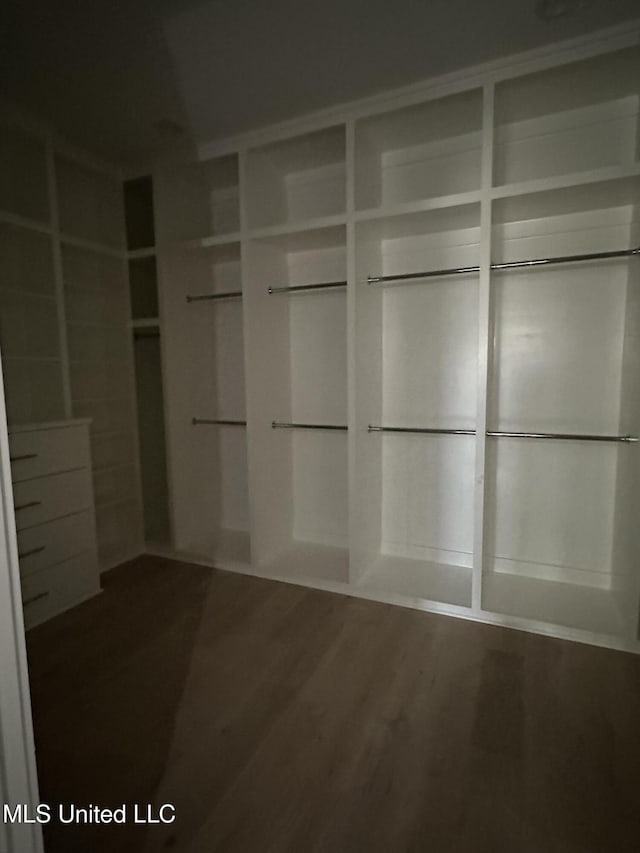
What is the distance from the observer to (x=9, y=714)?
0.73m

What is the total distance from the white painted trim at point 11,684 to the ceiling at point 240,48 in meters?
1.76

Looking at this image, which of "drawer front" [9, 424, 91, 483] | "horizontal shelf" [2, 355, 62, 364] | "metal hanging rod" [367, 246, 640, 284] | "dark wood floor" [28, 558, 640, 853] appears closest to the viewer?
"dark wood floor" [28, 558, 640, 853]

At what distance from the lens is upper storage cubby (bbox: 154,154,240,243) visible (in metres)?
2.78

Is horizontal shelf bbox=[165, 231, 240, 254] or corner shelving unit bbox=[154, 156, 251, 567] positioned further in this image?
corner shelving unit bbox=[154, 156, 251, 567]

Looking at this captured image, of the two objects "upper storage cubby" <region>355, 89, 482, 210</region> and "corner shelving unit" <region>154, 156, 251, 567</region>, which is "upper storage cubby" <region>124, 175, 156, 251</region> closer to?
"corner shelving unit" <region>154, 156, 251, 567</region>

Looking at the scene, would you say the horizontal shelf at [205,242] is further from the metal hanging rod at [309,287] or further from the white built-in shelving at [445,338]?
the metal hanging rod at [309,287]

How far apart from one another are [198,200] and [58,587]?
243 centimetres

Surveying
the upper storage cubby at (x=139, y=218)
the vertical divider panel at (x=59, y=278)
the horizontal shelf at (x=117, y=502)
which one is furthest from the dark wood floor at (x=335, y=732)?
the upper storage cubby at (x=139, y=218)

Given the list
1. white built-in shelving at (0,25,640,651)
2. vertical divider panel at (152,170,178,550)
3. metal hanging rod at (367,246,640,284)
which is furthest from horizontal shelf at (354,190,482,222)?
vertical divider panel at (152,170,178,550)

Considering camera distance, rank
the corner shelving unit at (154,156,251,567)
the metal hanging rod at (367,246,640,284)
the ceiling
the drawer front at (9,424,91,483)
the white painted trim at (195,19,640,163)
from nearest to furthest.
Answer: the ceiling
the white painted trim at (195,19,640,163)
the metal hanging rod at (367,246,640,284)
the drawer front at (9,424,91,483)
the corner shelving unit at (154,156,251,567)

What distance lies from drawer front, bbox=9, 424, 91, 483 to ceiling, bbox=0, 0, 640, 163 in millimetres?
1602

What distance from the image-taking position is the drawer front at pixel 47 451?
2189 millimetres

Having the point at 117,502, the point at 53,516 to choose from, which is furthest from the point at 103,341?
the point at 53,516

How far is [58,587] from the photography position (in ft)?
7.82
